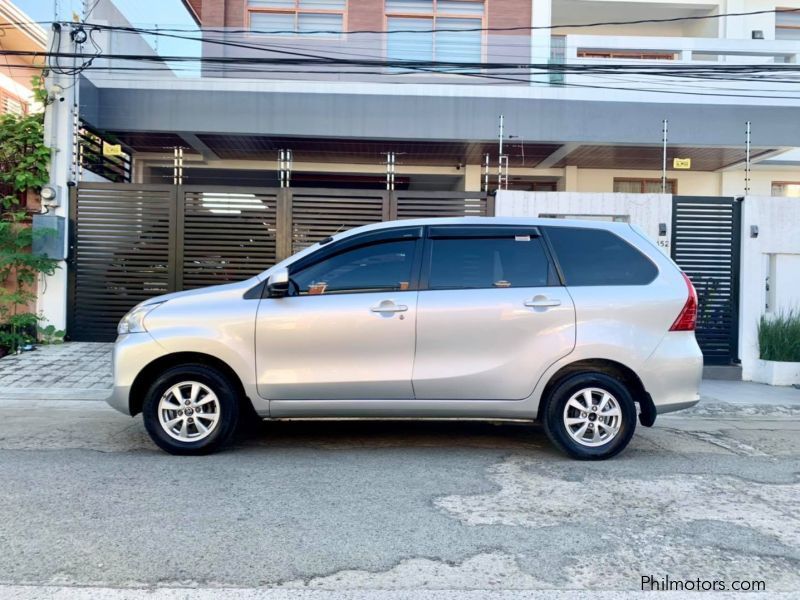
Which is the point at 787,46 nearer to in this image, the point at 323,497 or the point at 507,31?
the point at 507,31

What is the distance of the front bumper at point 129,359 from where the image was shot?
539 cm

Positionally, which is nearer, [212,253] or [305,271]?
[305,271]

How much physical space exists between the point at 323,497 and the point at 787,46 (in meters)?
15.9

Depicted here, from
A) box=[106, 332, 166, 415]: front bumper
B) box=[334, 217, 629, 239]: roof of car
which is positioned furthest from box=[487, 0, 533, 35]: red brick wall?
box=[106, 332, 166, 415]: front bumper

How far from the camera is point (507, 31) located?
1603 centimetres

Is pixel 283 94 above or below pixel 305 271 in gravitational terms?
above

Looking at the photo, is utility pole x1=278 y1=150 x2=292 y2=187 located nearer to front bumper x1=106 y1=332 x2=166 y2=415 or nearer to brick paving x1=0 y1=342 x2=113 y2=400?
brick paving x1=0 y1=342 x2=113 y2=400

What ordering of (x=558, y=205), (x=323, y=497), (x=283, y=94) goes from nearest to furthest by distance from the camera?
1. (x=323, y=497)
2. (x=558, y=205)
3. (x=283, y=94)

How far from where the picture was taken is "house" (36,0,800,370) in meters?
11.2

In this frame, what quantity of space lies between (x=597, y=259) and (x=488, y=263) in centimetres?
94

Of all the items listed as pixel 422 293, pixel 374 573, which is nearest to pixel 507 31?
pixel 422 293

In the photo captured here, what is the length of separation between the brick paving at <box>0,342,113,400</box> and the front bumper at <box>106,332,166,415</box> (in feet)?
9.55

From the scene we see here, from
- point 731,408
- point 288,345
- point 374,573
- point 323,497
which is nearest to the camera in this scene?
point 374,573

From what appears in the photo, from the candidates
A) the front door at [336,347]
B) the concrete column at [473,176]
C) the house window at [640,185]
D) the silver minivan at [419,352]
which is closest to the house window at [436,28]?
the concrete column at [473,176]
